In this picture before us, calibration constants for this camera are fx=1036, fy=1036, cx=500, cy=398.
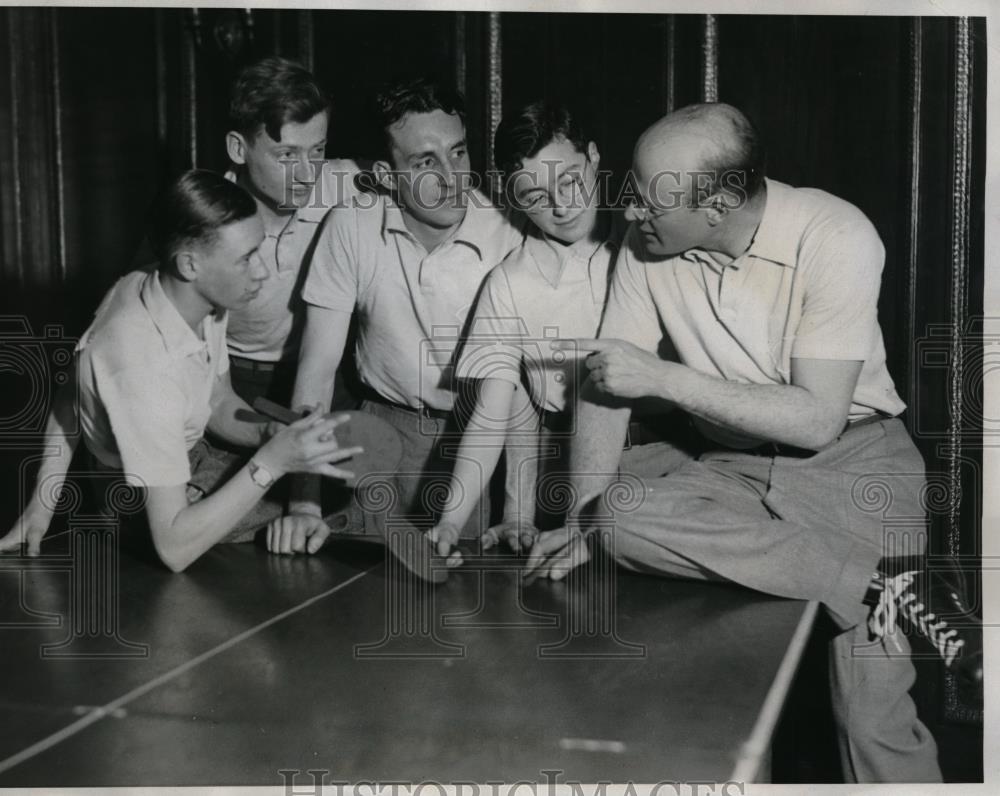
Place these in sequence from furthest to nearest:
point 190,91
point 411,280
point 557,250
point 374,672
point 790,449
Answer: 1. point 190,91
2. point 411,280
3. point 557,250
4. point 790,449
5. point 374,672

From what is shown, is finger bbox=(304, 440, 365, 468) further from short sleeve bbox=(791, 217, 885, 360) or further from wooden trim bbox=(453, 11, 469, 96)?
short sleeve bbox=(791, 217, 885, 360)

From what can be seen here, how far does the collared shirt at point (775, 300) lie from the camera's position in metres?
2.21

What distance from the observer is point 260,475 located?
2426 mm

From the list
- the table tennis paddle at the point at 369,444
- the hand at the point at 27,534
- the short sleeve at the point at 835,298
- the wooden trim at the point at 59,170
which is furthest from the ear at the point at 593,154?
the hand at the point at 27,534

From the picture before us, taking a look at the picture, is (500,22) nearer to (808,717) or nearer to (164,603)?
(164,603)

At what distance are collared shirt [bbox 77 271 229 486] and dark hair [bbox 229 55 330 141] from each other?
0.45 m

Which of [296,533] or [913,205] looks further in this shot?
[296,533]

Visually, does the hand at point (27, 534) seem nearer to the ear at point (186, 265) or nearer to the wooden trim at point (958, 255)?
the ear at point (186, 265)

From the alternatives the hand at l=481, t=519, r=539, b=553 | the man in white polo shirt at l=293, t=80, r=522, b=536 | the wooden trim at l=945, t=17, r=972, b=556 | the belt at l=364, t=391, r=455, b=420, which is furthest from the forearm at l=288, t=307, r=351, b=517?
the wooden trim at l=945, t=17, r=972, b=556

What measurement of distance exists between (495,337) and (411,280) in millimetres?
258

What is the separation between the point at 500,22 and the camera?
2.50 metres

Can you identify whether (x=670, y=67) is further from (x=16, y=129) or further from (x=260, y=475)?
(x=16, y=129)

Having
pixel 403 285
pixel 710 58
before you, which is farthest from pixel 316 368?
pixel 710 58

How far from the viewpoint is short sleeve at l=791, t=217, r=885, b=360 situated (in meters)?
2.19
